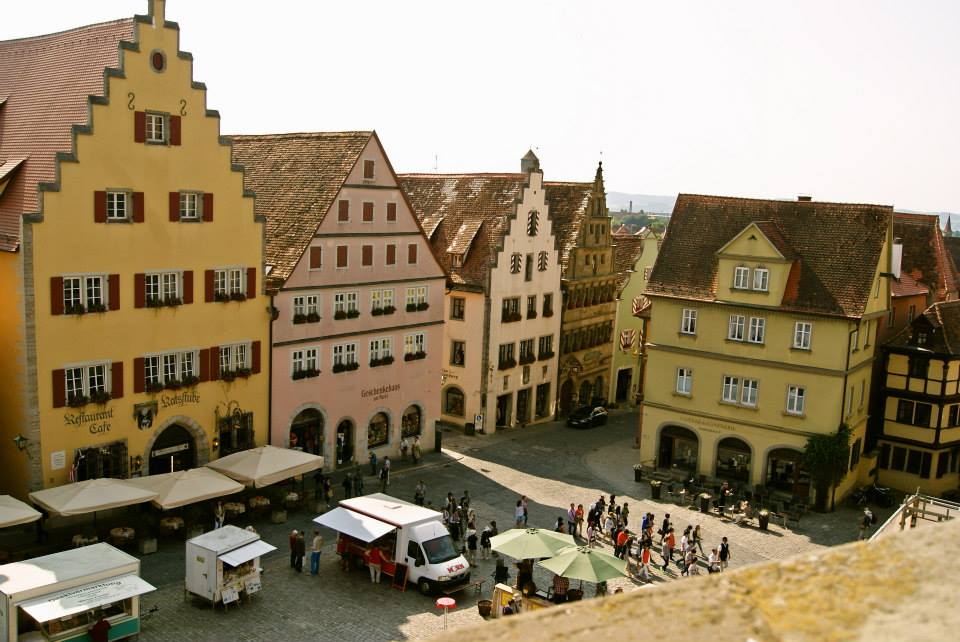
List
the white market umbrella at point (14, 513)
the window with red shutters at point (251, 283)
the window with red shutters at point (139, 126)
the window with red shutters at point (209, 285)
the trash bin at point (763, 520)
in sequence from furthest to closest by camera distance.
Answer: the trash bin at point (763, 520) → the window with red shutters at point (251, 283) → the window with red shutters at point (209, 285) → the window with red shutters at point (139, 126) → the white market umbrella at point (14, 513)

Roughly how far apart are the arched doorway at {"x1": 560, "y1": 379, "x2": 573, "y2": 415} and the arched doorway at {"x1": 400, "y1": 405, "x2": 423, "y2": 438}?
51.6 ft

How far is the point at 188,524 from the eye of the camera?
34.7 meters

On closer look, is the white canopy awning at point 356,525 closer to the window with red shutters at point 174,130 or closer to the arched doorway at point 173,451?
the arched doorway at point 173,451

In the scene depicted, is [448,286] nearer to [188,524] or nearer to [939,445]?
[188,524]

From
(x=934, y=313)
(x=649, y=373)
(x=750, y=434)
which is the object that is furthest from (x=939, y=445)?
(x=649, y=373)

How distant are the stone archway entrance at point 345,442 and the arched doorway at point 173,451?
838 cm

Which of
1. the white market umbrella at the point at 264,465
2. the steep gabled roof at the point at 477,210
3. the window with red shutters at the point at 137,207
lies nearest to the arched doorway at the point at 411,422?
the steep gabled roof at the point at 477,210

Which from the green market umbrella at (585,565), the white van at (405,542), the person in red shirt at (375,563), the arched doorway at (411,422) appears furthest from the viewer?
the arched doorway at (411,422)

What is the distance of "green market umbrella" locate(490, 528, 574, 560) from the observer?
2900cm

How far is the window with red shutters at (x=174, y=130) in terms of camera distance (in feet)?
117

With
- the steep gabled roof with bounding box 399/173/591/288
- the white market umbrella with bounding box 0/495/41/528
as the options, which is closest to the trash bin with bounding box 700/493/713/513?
the steep gabled roof with bounding box 399/173/591/288

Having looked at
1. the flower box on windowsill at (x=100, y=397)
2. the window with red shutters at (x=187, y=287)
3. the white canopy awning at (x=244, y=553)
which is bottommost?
the white canopy awning at (x=244, y=553)

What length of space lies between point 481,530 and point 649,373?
620 inches

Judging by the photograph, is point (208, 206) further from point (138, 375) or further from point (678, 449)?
point (678, 449)
